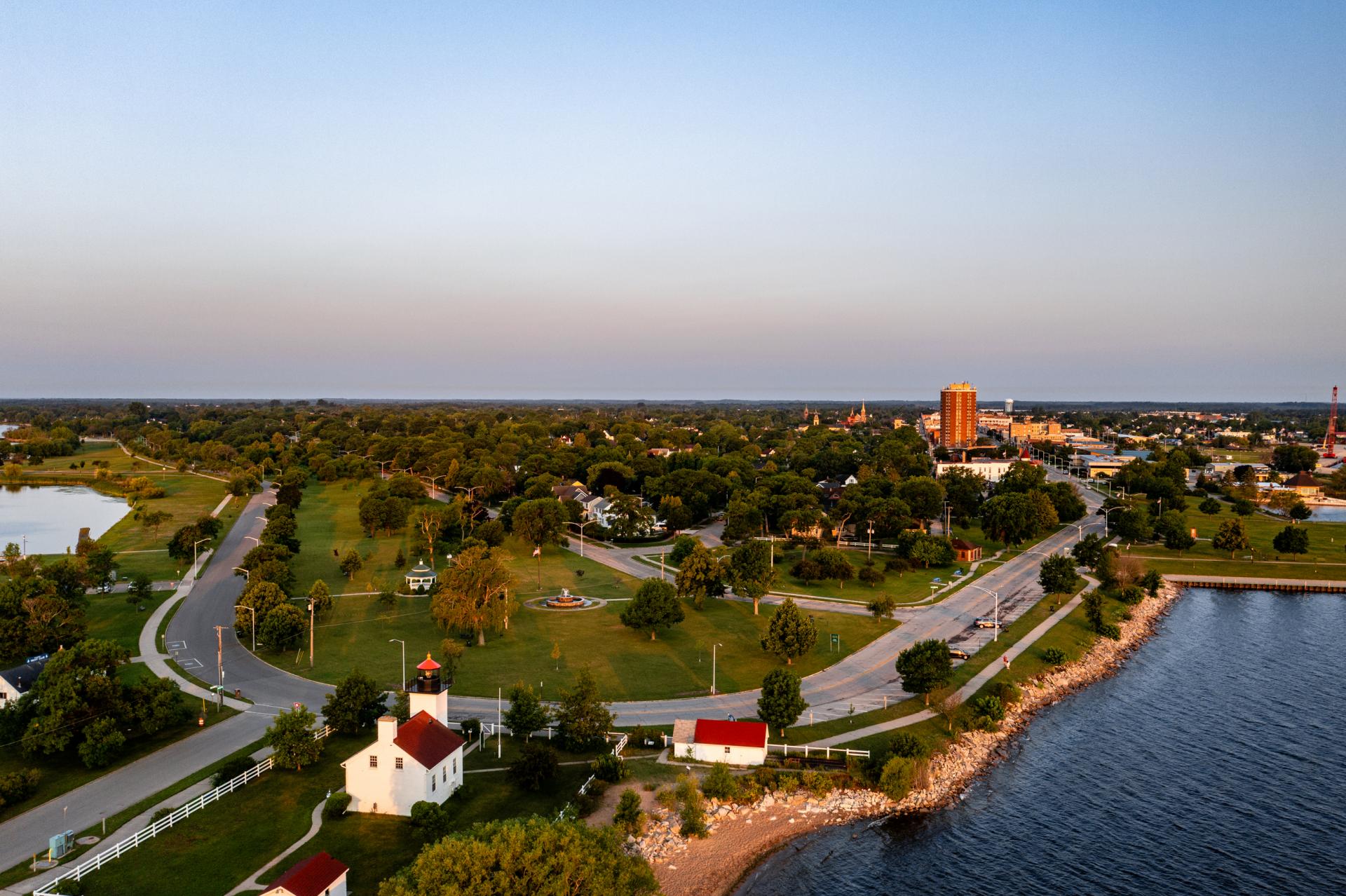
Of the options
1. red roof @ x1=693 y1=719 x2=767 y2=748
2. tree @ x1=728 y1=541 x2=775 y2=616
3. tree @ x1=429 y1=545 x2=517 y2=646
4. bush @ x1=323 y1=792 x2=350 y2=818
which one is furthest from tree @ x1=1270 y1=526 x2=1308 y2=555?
bush @ x1=323 y1=792 x2=350 y2=818

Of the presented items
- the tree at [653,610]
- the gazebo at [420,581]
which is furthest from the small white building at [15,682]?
the tree at [653,610]

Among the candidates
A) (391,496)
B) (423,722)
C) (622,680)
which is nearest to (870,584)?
(622,680)

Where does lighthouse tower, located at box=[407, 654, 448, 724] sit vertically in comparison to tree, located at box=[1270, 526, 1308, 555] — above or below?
above

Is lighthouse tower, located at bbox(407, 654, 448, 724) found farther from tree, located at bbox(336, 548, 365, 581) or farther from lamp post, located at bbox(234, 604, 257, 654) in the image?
tree, located at bbox(336, 548, 365, 581)

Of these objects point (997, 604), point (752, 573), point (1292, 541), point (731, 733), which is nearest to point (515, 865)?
point (731, 733)

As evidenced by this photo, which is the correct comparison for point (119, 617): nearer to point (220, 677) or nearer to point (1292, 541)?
point (220, 677)

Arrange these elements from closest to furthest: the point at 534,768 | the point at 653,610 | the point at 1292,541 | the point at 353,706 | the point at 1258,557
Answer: the point at 534,768 → the point at 353,706 → the point at 653,610 → the point at 1292,541 → the point at 1258,557
